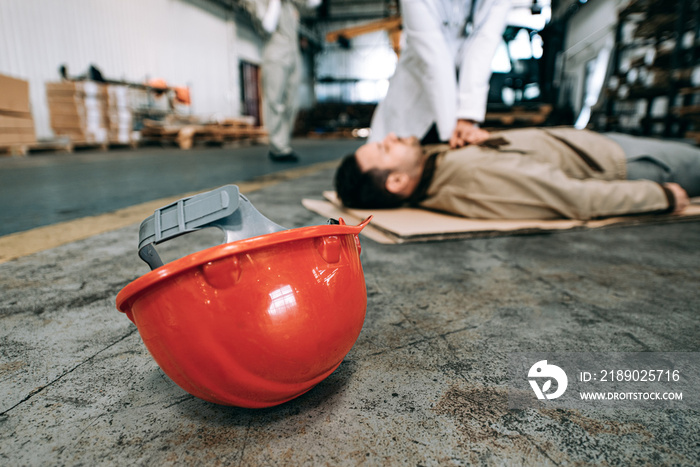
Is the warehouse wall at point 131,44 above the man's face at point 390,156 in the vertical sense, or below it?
above

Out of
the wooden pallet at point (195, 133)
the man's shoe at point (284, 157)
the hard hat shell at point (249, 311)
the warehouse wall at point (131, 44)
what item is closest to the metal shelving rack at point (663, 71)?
the man's shoe at point (284, 157)

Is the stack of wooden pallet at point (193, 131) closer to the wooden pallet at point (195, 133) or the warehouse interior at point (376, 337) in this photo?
the wooden pallet at point (195, 133)

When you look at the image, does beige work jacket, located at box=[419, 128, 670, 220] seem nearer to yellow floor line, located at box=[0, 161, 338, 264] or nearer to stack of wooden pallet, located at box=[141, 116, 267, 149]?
yellow floor line, located at box=[0, 161, 338, 264]

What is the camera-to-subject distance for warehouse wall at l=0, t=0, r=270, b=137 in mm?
7113

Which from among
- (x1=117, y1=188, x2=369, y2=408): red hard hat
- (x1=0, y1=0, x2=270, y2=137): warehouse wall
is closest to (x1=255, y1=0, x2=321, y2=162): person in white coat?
(x1=117, y1=188, x2=369, y2=408): red hard hat

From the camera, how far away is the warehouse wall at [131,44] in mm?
7113

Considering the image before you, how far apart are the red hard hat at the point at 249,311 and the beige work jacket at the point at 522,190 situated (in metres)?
1.49

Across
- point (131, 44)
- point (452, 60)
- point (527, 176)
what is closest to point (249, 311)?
point (527, 176)

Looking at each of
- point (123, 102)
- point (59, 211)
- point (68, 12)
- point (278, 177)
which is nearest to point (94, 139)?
point (123, 102)

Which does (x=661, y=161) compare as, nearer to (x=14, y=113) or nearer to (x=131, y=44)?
(x=14, y=113)

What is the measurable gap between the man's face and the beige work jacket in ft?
0.62

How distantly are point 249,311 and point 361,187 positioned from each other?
1.57m

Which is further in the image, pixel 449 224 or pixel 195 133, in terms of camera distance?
pixel 195 133

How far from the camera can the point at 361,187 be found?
2076 mm
